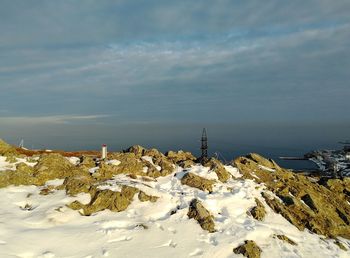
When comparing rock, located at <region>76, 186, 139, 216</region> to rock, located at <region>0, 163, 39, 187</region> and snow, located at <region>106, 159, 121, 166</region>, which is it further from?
snow, located at <region>106, 159, 121, 166</region>

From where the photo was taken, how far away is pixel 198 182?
21.6 meters

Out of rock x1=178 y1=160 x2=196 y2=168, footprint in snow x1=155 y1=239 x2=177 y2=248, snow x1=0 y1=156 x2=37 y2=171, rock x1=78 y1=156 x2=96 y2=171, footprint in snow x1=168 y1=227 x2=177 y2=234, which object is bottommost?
footprint in snow x1=155 y1=239 x2=177 y2=248

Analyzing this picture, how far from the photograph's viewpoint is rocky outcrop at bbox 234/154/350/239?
1995 cm

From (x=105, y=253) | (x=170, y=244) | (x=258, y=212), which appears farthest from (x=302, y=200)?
(x=105, y=253)

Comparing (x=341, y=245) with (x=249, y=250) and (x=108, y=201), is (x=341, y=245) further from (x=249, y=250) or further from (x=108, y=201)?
(x=108, y=201)

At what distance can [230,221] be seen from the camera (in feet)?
59.3

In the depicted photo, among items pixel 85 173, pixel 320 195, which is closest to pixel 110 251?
pixel 85 173

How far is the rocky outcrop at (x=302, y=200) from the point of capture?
65.5ft

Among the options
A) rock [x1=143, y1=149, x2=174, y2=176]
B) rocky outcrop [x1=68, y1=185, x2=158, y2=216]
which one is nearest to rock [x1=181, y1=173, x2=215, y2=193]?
rock [x1=143, y1=149, x2=174, y2=176]

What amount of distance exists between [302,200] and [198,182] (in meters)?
7.15

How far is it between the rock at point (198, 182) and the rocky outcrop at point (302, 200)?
356 cm

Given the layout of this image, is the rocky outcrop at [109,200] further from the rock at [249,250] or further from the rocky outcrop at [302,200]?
the rocky outcrop at [302,200]

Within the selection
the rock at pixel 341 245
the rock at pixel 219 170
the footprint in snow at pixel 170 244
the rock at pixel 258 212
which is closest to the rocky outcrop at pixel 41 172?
the footprint in snow at pixel 170 244

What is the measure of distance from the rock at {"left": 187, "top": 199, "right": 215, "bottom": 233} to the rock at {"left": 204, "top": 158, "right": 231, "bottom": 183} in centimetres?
474
